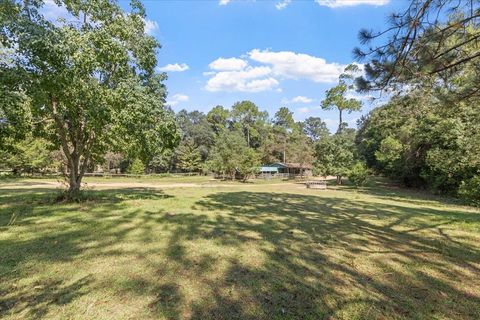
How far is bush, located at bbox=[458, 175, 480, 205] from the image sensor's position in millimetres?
13617

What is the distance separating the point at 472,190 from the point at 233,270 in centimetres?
1498

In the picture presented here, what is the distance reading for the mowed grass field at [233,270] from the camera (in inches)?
108

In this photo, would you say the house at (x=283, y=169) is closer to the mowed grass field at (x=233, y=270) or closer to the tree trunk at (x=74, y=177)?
the tree trunk at (x=74, y=177)

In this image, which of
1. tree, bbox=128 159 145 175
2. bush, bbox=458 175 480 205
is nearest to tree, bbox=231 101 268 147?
tree, bbox=128 159 145 175

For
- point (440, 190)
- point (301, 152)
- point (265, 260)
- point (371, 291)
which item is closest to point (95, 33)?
point (265, 260)

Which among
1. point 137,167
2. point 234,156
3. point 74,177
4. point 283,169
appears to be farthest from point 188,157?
point 74,177

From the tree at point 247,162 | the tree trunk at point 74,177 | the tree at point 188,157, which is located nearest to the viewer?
the tree trunk at point 74,177

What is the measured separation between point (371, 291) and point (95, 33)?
8727 mm

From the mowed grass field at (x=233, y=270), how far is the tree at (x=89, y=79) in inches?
126

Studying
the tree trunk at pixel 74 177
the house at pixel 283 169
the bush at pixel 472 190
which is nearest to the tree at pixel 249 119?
the house at pixel 283 169

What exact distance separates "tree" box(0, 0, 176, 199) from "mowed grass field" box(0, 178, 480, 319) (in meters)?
3.21

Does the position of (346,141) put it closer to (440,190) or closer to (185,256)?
(440,190)

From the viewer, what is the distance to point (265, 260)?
160 inches

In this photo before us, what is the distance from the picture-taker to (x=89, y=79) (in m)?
8.07
